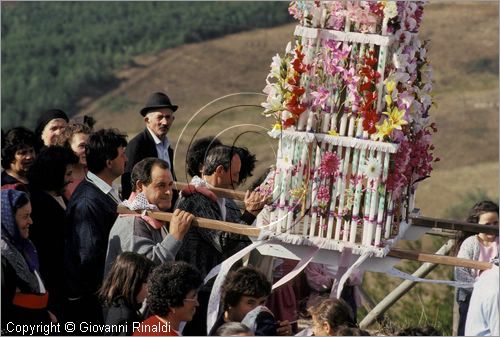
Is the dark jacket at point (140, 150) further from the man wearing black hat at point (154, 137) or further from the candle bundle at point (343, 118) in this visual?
the candle bundle at point (343, 118)

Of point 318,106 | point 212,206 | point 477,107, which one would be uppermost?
point 477,107

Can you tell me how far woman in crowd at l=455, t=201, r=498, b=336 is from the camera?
37.6 ft

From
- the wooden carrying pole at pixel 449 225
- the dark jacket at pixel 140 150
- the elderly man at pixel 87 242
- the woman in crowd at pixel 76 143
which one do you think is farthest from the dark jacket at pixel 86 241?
the dark jacket at pixel 140 150

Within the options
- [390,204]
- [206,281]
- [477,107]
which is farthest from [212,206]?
[477,107]

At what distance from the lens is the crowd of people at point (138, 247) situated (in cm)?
884

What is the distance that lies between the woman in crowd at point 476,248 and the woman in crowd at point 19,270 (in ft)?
12.2

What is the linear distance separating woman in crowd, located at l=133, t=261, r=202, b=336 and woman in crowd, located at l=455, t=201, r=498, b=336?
342 cm

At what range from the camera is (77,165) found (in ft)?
35.6

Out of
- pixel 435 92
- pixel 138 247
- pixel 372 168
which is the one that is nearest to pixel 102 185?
pixel 138 247

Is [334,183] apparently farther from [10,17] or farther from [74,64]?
[10,17]

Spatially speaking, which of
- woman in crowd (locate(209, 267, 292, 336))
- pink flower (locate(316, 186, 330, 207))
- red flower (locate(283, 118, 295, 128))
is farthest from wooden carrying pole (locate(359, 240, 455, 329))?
woman in crowd (locate(209, 267, 292, 336))

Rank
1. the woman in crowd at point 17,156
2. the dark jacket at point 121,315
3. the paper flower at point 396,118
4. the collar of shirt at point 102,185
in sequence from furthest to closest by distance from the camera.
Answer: the woman in crowd at point 17,156, the collar of shirt at point 102,185, the paper flower at point 396,118, the dark jacket at point 121,315

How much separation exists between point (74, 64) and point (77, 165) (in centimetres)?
2669

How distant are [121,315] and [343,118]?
205cm
